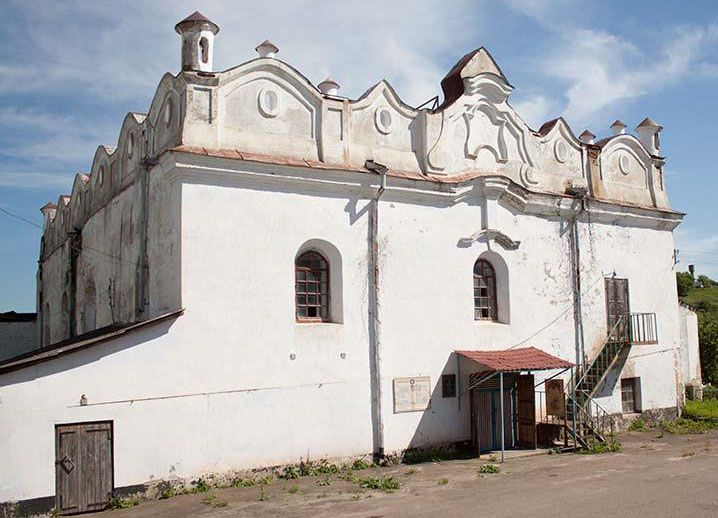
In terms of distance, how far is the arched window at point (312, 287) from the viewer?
15750mm

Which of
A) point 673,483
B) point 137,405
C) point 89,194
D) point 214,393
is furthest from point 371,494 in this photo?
point 89,194

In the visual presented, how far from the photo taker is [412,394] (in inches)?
650

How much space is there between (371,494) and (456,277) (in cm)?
635

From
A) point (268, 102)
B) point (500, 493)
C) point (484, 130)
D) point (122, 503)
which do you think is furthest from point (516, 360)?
point (122, 503)

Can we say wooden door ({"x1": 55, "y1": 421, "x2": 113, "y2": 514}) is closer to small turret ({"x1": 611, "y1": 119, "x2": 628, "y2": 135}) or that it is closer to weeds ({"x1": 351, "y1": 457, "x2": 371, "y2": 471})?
weeds ({"x1": 351, "y1": 457, "x2": 371, "y2": 471})

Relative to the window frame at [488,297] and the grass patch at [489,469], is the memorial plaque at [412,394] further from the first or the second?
the window frame at [488,297]

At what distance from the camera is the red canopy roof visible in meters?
16.3

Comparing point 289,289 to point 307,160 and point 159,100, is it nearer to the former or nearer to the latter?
point 307,160

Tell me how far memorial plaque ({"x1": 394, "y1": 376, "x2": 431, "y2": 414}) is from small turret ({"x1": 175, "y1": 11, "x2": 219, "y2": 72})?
814 cm

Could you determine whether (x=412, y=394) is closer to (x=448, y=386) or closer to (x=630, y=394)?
(x=448, y=386)

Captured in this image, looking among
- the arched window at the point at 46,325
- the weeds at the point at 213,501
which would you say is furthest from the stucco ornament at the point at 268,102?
the arched window at the point at 46,325

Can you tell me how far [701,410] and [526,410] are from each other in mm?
8822

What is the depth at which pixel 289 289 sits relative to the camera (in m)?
15.2

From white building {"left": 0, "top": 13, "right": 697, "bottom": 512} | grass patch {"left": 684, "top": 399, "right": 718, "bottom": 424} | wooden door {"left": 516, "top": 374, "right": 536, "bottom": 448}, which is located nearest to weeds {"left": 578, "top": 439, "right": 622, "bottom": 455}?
wooden door {"left": 516, "top": 374, "right": 536, "bottom": 448}
